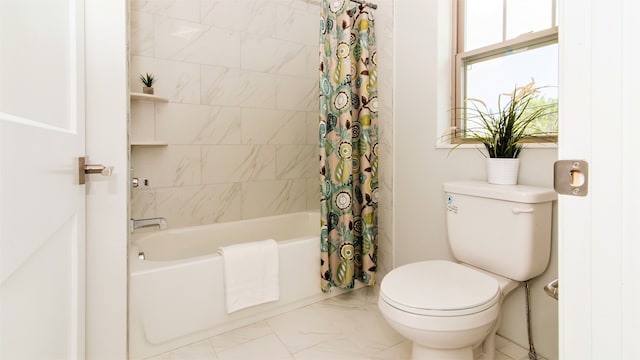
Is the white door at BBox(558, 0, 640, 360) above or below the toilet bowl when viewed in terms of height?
above

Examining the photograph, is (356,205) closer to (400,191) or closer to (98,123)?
(400,191)

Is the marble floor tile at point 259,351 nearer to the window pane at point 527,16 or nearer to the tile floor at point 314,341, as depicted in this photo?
the tile floor at point 314,341

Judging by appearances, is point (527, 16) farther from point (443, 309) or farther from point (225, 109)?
point (225, 109)

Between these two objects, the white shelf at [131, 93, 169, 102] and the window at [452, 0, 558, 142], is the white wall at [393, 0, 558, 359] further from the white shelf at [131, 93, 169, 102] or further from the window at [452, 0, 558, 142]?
the white shelf at [131, 93, 169, 102]

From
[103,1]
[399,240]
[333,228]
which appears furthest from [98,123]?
[399,240]

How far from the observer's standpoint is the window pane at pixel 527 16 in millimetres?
1601

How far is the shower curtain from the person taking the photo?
7.10ft

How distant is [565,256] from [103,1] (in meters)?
1.23

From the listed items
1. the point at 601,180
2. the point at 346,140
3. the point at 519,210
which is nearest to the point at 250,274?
the point at 346,140

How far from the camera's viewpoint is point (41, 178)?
51 cm

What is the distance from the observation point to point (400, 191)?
2311 mm

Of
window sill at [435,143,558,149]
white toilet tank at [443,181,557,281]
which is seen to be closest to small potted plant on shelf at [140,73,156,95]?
window sill at [435,143,558,149]

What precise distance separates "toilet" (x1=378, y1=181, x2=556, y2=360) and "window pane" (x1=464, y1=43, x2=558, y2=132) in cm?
46

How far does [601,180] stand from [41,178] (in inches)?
32.2
